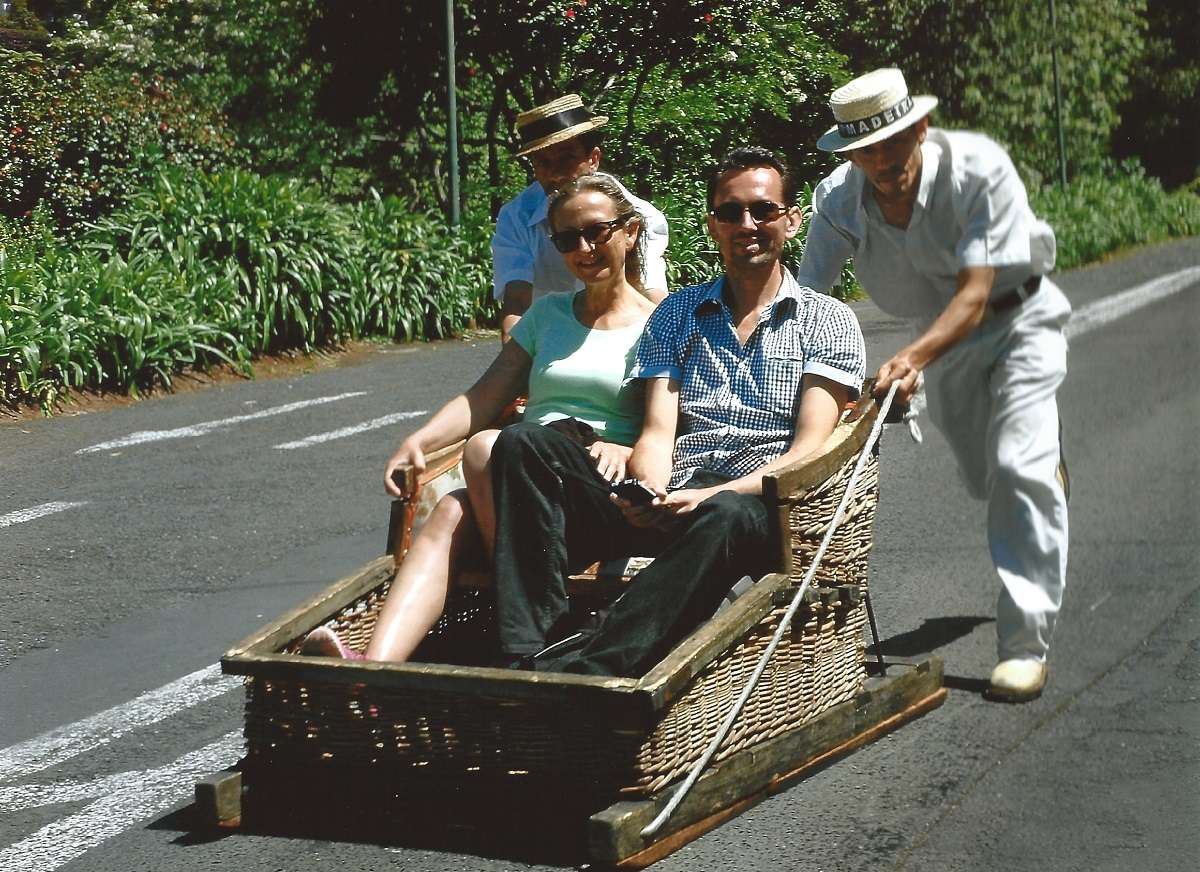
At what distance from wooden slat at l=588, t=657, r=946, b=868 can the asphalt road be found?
60mm

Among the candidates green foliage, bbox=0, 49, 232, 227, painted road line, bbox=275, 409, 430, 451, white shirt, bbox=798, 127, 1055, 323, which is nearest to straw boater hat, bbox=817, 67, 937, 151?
white shirt, bbox=798, 127, 1055, 323

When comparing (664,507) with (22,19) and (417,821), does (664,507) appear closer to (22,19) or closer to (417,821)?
(417,821)

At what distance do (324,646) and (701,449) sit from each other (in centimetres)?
129

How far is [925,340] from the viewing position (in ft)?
17.1

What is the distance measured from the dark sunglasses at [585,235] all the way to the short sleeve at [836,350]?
2.18 feet

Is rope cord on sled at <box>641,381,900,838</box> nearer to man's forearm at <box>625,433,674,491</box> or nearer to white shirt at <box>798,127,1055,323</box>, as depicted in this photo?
man's forearm at <box>625,433,674,491</box>

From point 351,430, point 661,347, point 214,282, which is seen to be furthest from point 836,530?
point 214,282

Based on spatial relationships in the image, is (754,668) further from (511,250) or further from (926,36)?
(926,36)

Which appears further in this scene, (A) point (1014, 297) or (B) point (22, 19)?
(B) point (22, 19)

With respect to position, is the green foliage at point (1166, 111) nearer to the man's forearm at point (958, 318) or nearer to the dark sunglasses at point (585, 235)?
the man's forearm at point (958, 318)

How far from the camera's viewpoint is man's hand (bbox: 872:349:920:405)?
16.4ft

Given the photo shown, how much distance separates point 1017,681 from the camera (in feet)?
17.5

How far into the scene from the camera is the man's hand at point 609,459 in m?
4.83

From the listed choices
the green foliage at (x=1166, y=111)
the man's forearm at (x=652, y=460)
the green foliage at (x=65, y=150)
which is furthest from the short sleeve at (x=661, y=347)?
the green foliage at (x=1166, y=111)
